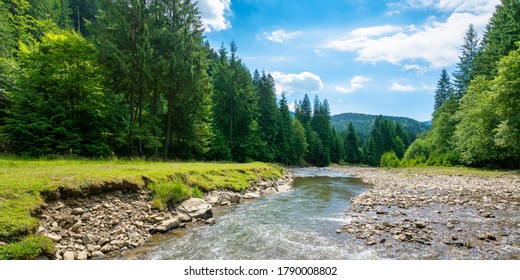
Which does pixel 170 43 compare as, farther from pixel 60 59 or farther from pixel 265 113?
pixel 265 113

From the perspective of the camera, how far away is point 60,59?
2056cm

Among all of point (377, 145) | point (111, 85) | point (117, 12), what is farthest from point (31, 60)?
point (377, 145)

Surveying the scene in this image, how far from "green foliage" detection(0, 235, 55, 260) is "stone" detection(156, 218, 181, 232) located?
10.7ft

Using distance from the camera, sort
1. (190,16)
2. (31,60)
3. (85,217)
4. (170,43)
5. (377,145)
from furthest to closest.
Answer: (377,145), (190,16), (170,43), (31,60), (85,217)

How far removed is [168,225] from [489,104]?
1399 inches

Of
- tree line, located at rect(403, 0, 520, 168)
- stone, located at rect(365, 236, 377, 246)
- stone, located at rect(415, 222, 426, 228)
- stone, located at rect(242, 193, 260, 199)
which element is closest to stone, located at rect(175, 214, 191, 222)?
stone, located at rect(242, 193, 260, 199)

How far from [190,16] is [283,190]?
20751 millimetres

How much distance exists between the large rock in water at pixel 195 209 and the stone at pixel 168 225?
0.92m

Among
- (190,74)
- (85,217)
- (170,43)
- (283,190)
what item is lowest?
(283,190)

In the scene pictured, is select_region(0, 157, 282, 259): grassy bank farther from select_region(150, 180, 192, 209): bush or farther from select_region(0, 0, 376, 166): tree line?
select_region(0, 0, 376, 166): tree line

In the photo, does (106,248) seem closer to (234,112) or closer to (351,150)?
(234,112)

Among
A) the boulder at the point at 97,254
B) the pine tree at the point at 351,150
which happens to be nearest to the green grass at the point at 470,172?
the boulder at the point at 97,254

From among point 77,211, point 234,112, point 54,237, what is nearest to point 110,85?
point 77,211

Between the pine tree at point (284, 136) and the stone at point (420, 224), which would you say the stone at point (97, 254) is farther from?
the pine tree at point (284, 136)
